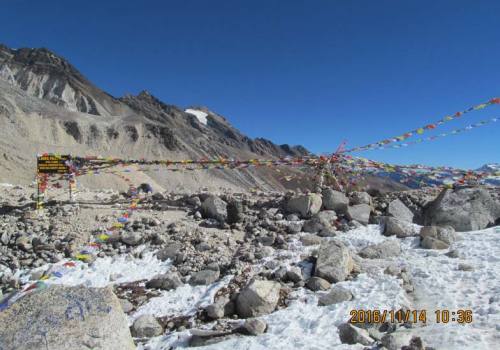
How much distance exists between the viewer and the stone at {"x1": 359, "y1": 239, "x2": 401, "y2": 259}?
10.3m

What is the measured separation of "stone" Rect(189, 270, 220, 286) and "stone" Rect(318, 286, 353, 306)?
8.82 ft

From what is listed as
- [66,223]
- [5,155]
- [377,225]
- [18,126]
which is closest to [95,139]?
[18,126]

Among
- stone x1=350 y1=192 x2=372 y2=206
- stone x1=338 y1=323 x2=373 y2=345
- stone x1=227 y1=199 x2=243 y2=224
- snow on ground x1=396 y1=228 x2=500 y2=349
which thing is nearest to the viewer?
snow on ground x1=396 y1=228 x2=500 y2=349

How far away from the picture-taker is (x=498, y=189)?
15391 mm

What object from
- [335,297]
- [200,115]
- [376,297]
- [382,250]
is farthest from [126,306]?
[200,115]

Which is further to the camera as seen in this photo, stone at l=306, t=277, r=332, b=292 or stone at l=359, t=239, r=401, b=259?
stone at l=359, t=239, r=401, b=259

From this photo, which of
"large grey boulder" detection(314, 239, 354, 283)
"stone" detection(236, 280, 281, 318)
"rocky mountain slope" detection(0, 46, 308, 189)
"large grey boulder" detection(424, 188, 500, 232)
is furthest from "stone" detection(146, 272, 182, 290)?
"rocky mountain slope" detection(0, 46, 308, 189)

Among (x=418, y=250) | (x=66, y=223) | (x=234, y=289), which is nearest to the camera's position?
(x=234, y=289)

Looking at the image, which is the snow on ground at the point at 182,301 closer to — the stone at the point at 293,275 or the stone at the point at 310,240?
the stone at the point at 293,275

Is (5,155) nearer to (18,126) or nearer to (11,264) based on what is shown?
(18,126)

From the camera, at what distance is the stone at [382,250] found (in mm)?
10281

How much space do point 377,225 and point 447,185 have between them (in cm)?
325
